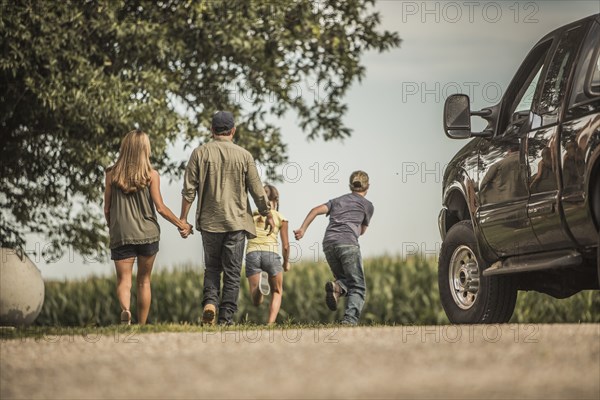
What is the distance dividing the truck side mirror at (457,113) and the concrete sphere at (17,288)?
9242 mm

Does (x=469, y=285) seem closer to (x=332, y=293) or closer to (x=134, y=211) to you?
(x=332, y=293)

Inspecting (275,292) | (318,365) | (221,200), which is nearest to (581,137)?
(318,365)

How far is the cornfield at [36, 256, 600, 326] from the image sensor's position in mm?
23578

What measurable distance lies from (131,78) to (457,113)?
33.2 feet

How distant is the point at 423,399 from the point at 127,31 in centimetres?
1291

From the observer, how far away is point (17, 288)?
16.8m

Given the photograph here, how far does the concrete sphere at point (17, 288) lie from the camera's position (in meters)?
16.7

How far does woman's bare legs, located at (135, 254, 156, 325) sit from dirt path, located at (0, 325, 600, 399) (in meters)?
1.66

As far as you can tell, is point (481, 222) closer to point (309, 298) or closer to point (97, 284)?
point (309, 298)

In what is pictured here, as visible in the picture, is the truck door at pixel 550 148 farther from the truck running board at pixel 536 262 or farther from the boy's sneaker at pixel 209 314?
the boy's sneaker at pixel 209 314

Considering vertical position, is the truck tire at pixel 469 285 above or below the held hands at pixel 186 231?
below

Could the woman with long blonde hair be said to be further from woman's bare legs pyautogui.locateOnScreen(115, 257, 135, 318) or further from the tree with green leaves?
the tree with green leaves

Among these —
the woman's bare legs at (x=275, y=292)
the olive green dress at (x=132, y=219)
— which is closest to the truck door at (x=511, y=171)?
the olive green dress at (x=132, y=219)

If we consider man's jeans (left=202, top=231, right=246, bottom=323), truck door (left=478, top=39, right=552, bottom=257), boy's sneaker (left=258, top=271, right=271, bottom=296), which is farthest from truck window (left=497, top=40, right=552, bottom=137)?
boy's sneaker (left=258, top=271, right=271, bottom=296)
